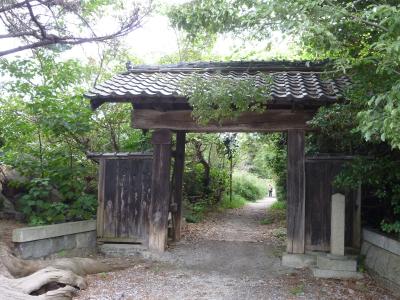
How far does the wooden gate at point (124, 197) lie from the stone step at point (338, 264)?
359 centimetres

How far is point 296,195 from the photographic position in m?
7.61

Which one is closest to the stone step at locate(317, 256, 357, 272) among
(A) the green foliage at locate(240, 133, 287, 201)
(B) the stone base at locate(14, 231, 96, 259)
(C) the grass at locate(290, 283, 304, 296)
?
(C) the grass at locate(290, 283, 304, 296)

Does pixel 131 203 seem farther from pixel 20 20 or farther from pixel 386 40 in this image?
pixel 386 40

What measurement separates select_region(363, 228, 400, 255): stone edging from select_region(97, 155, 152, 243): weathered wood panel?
438 centimetres

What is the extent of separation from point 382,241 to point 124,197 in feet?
16.8

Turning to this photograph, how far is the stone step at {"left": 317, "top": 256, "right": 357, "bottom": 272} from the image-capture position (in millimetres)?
6812

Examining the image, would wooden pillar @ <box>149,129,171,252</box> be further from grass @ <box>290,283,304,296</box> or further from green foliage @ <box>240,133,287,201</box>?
green foliage @ <box>240,133,287,201</box>

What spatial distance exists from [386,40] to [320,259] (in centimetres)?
462

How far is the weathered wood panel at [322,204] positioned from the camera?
7.61m

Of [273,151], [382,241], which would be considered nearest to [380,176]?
[382,241]

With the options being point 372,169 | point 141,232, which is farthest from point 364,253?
point 141,232

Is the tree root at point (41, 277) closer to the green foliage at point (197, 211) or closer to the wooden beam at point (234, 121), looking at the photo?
the wooden beam at point (234, 121)

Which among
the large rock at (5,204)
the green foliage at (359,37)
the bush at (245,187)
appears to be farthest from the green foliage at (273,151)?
the large rock at (5,204)

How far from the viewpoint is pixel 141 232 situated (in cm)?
824
